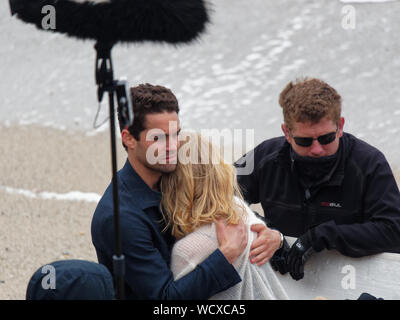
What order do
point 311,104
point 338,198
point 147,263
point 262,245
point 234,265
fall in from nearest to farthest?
1. point 147,263
2. point 234,265
3. point 262,245
4. point 311,104
5. point 338,198

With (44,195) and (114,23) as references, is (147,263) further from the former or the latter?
(44,195)

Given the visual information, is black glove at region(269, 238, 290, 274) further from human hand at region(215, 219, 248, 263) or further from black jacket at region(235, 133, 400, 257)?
human hand at region(215, 219, 248, 263)

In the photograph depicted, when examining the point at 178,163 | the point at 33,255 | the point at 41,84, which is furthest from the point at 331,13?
the point at 178,163

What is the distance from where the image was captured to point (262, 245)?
8.65 ft

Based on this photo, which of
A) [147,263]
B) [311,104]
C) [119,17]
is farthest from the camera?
[311,104]

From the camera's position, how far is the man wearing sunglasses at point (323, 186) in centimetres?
303

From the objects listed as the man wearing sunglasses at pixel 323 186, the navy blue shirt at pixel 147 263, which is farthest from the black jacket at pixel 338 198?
the navy blue shirt at pixel 147 263

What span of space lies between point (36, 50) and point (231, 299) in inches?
423

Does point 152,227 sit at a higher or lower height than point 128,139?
lower

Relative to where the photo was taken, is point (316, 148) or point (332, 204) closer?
point (316, 148)

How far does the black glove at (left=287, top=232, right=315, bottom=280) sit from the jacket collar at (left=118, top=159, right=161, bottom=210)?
0.81 meters

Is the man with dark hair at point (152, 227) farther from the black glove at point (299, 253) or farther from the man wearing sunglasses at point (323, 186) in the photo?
the man wearing sunglasses at point (323, 186)

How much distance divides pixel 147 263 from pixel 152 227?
168 mm

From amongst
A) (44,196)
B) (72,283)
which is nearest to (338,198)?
(72,283)
